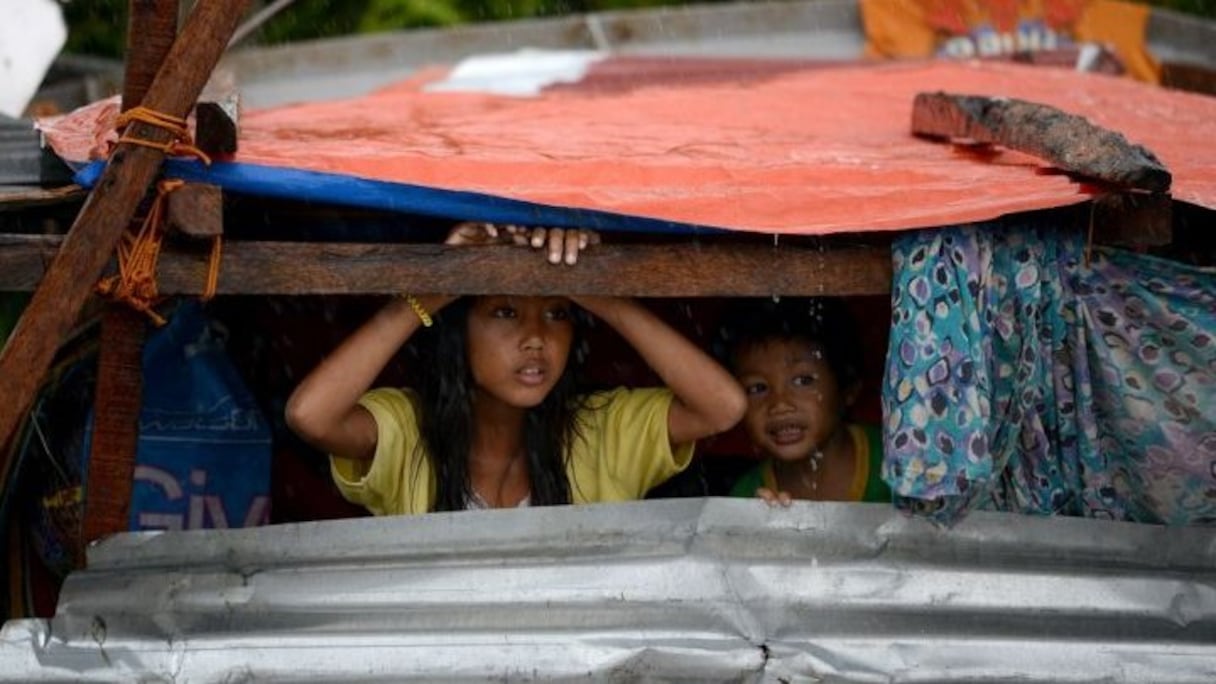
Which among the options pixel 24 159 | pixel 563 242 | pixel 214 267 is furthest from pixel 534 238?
pixel 24 159

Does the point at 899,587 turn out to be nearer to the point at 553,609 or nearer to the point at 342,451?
the point at 553,609

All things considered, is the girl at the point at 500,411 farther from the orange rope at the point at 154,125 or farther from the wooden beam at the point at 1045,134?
the wooden beam at the point at 1045,134

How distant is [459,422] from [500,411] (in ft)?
0.45

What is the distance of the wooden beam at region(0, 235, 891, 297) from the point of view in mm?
3033

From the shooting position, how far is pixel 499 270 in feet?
10.2

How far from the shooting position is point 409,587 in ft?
10.1

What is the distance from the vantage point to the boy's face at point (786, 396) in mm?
3916

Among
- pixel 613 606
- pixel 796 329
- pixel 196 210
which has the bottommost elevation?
pixel 613 606

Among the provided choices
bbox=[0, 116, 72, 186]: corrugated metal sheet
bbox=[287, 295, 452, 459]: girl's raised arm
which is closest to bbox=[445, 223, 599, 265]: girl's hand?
bbox=[287, 295, 452, 459]: girl's raised arm

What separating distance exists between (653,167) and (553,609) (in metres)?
0.88

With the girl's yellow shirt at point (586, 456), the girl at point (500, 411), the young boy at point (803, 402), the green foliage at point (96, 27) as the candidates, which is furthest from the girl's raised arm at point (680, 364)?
the green foliage at point (96, 27)

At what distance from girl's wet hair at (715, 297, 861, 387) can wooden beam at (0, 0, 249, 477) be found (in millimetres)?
1517

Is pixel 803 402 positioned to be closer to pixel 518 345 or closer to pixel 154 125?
pixel 518 345

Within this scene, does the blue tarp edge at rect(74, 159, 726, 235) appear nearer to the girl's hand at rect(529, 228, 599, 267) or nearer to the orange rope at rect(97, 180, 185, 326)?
the girl's hand at rect(529, 228, 599, 267)
